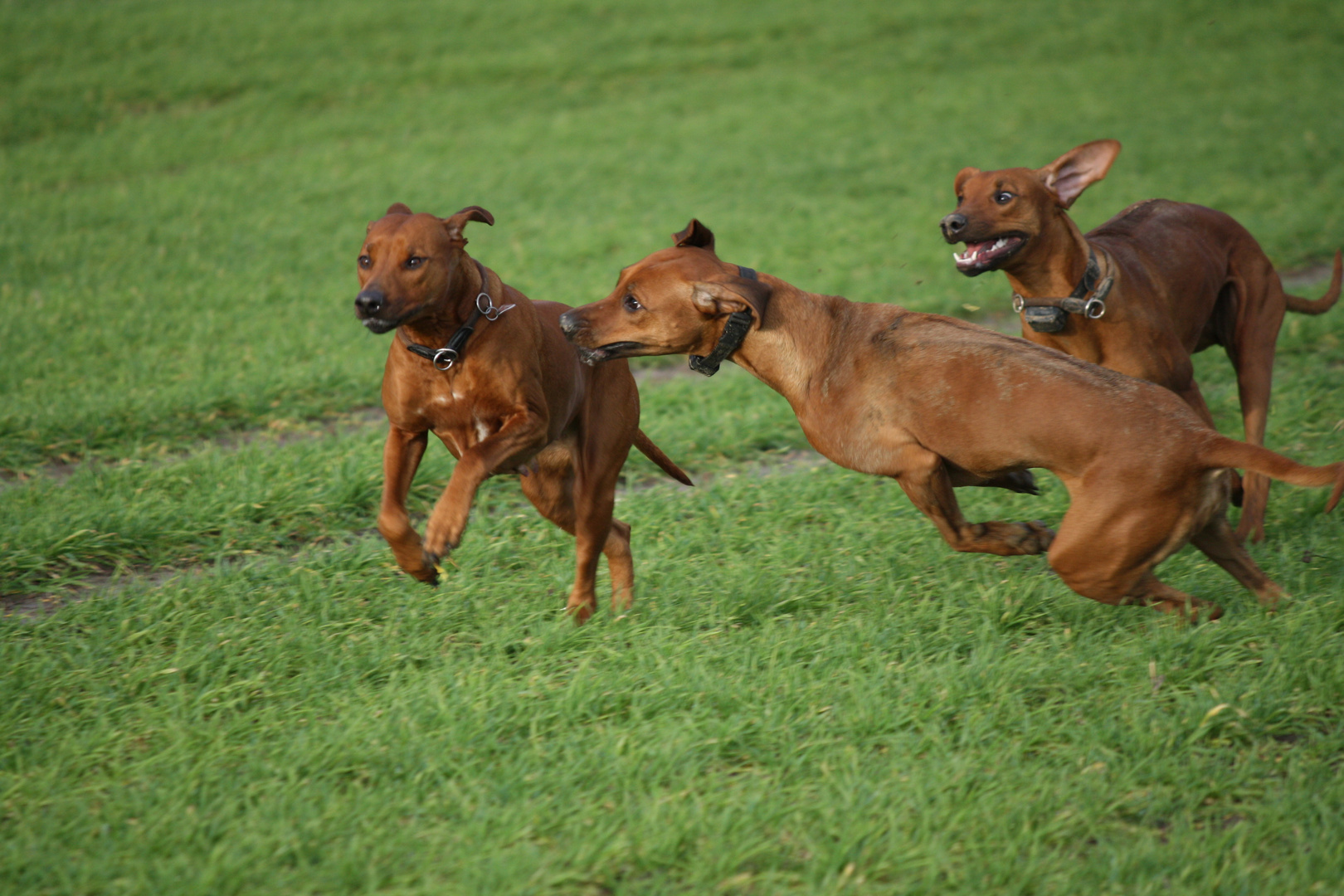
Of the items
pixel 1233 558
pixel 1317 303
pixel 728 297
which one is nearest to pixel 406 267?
pixel 728 297

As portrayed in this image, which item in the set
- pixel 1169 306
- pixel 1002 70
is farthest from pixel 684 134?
pixel 1169 306

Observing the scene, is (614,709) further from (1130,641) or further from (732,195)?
(732,195)

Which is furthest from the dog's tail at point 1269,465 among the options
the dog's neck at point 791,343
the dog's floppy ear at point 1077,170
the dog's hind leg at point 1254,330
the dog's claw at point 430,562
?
the dog's claw at point 430,562

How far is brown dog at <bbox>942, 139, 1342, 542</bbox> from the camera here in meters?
5.19

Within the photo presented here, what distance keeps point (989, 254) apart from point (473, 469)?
264 cm

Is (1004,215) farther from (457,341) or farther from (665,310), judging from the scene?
(457,341)

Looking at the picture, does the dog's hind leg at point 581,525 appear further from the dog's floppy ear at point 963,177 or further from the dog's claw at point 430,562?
the dog's floppy ear at point 963,177

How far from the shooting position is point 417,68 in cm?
1827

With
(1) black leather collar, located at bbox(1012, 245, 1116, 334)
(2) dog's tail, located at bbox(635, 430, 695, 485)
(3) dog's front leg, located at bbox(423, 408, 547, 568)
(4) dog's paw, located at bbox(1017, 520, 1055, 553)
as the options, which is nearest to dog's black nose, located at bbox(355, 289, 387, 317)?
(3) dog's front leg, located at bbox(423, 408, 547, 568)

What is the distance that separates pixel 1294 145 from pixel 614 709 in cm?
1403

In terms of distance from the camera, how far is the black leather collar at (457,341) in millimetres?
4191

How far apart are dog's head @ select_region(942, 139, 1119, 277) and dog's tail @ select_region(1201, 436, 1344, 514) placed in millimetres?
1675

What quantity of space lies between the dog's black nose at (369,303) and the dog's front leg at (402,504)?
0.65 metres

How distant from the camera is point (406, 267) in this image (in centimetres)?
406
